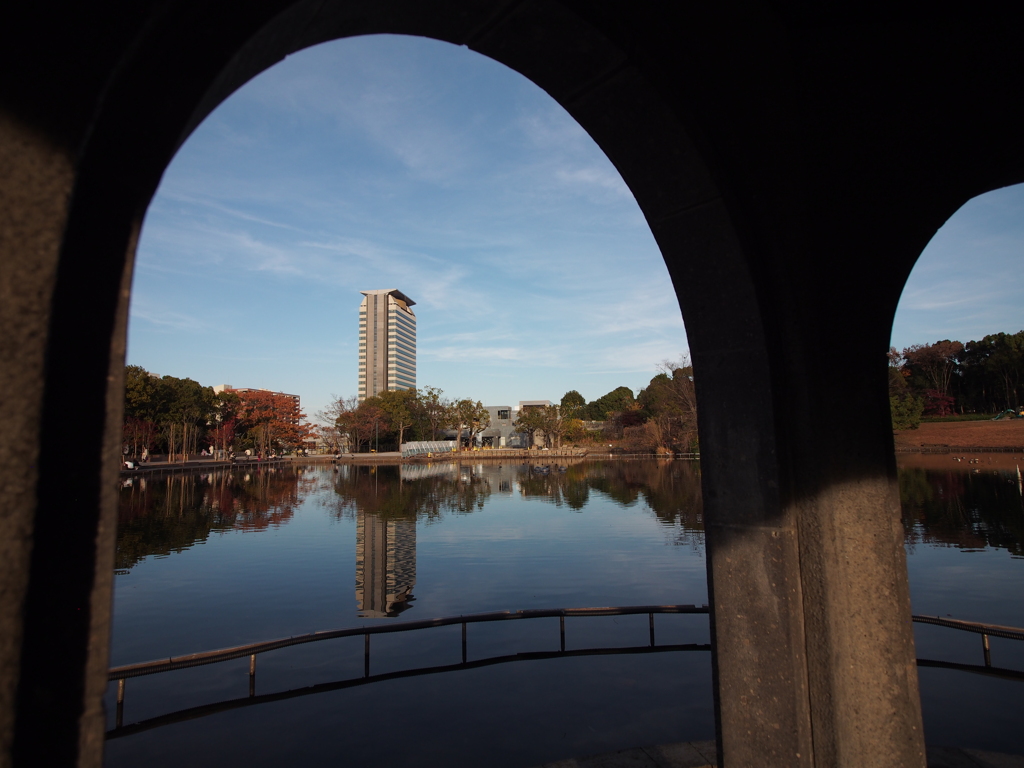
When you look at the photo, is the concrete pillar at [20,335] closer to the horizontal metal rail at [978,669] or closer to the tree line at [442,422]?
the horizontal metal rail at [978,669]

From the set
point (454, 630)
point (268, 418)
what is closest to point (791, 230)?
point (454, 630)

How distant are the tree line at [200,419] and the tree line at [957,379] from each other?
59.7 meters

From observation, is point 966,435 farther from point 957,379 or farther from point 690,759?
point 690,759

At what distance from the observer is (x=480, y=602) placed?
38.9ft

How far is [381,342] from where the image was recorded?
123 metres

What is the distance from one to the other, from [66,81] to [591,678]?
27.9 feet

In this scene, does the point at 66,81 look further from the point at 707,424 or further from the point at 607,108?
the point at 707,424

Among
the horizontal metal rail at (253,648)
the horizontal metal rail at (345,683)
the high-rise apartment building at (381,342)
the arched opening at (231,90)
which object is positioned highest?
the high-rise apartment building at (381,342)

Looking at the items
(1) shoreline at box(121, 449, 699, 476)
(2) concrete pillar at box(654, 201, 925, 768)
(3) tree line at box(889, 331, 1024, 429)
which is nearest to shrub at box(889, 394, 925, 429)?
(3) tree line at box(889, 331, 1024, 429)

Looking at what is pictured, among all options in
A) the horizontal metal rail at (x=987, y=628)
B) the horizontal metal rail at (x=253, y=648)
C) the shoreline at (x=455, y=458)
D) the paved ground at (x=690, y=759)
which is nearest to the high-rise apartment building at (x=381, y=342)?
the shoreline at (x=455, y=458)

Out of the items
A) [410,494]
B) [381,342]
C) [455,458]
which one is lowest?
[410,494]

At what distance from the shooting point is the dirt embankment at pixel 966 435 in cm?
4972

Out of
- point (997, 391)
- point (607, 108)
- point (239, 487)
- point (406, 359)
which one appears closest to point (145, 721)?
point (607, 108)

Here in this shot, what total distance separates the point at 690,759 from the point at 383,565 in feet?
40.7
